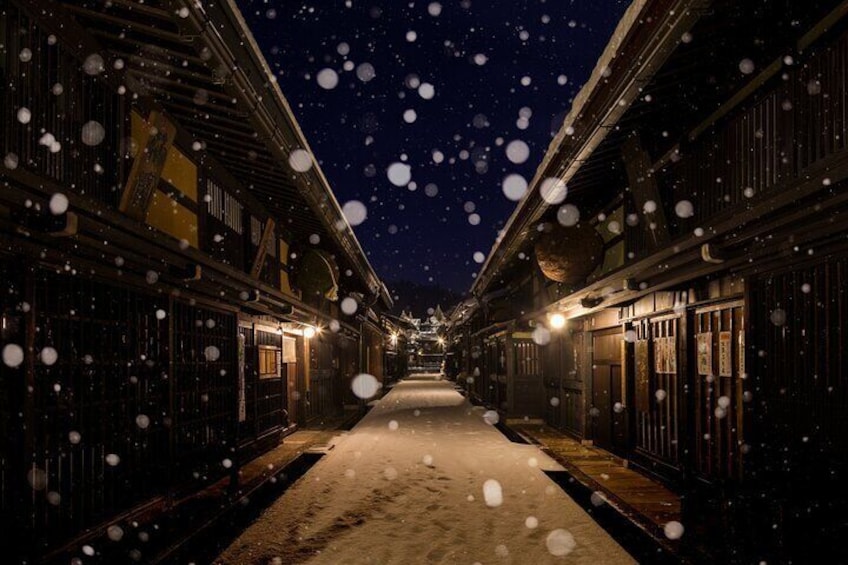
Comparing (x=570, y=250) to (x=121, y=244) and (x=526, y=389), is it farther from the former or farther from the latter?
(x=526, y=389)

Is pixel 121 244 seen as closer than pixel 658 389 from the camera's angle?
Yes

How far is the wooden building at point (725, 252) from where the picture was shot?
6.09 m

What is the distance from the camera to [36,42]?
Answer: 21.1 ft

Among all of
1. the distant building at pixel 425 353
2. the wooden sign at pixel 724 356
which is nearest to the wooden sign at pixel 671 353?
the wooden sign at pixel 724 356

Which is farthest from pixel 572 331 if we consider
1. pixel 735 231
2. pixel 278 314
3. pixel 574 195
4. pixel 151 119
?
pixel 151 119

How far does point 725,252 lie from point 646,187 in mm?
2296

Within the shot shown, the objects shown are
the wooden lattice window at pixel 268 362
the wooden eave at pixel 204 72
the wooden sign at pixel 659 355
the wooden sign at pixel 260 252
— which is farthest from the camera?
the wooden lattice window at pixel 268 362

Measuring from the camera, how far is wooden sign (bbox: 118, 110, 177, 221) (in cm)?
800

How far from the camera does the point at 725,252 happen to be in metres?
7.88

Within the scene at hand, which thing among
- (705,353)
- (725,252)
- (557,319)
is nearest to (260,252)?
(557,319)

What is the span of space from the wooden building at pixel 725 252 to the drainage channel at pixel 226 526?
570 cm

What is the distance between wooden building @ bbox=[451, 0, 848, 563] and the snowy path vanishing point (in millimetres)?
1760

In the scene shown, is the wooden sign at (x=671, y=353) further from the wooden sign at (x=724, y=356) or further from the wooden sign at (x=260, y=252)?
the wooden sign at (x=260, y=252)

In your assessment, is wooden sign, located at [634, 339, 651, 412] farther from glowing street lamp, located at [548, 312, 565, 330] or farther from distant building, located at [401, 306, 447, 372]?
distant building, located at [401, 306, 447, 372]
